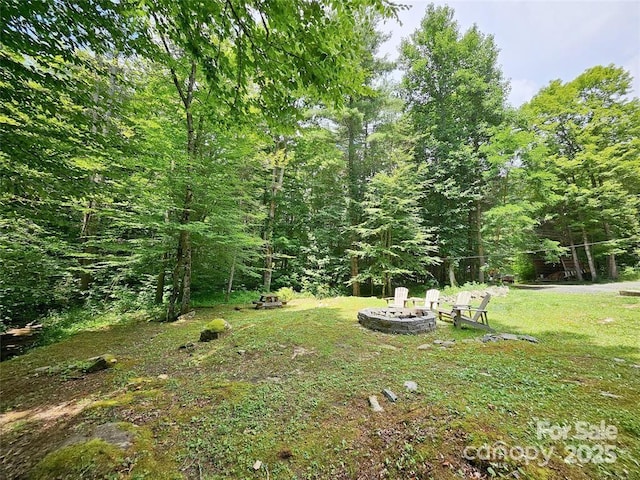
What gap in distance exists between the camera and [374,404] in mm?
2301

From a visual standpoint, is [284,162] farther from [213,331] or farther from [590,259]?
[590,259]

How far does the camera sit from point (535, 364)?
298 cm

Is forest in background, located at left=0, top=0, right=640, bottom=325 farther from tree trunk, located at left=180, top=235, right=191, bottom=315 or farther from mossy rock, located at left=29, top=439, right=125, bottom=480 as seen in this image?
mossy rock, located at left=29, top=439, right=125, bottom=480

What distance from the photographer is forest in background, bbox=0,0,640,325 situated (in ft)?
7.83

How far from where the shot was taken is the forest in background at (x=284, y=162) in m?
2.39

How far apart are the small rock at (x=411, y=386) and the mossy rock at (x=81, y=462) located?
7.78 ft

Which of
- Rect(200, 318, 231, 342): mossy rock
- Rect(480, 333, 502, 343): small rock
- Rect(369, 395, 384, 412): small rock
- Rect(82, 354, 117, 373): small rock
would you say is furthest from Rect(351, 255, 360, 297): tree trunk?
Rect(82, 354, 117, 373): small rock

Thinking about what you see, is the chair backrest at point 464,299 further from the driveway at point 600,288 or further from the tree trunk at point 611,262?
the tree trunk at point 611,262

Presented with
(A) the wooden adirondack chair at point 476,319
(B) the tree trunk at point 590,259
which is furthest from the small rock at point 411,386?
(B) the tree trunk at point 590,259

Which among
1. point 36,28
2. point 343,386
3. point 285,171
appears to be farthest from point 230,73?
point 285,171

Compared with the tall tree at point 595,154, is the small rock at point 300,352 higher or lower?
lower

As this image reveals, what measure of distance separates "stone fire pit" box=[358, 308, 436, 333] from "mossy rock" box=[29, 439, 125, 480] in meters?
4.18

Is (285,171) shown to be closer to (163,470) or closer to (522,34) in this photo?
(522,34)

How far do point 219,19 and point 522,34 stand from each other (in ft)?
15.5
